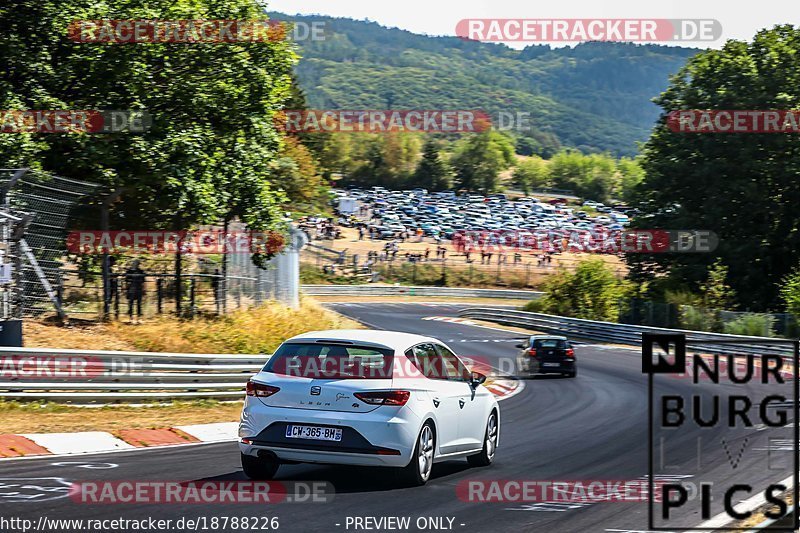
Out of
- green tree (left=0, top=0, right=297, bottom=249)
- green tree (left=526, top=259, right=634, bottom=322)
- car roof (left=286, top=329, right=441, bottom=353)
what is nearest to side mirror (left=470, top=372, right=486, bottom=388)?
car roof (left=286, top=329, right=441, bottom=353)

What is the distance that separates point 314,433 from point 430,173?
6458 inches

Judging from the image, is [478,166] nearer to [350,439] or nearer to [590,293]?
[590,293]

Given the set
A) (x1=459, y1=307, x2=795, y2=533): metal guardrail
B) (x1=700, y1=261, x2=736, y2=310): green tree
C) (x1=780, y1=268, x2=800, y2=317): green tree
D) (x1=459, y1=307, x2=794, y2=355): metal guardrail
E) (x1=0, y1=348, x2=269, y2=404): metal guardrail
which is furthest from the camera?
(x1=700, y1=261, x2=736, y2=310): green tree

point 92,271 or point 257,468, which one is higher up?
point 92,271

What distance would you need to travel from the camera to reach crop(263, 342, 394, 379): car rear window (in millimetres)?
10008

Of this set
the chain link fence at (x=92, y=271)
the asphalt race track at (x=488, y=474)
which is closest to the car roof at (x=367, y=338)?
the asphalt race track at (x=488, y=474)

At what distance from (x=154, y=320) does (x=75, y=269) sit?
2.50 metres

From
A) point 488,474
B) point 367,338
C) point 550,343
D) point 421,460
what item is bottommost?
point 550,343

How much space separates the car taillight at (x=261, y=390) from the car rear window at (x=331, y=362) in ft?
0.70

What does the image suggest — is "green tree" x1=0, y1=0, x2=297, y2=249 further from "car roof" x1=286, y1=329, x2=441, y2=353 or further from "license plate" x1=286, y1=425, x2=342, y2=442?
"license plate" x1=286, y1=425, x2=342, y2=442

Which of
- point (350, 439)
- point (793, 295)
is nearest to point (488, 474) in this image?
point (350, 439)

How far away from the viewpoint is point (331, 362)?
10062 mm

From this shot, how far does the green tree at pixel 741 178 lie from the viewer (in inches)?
1918

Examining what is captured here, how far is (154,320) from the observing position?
78.5 ft
